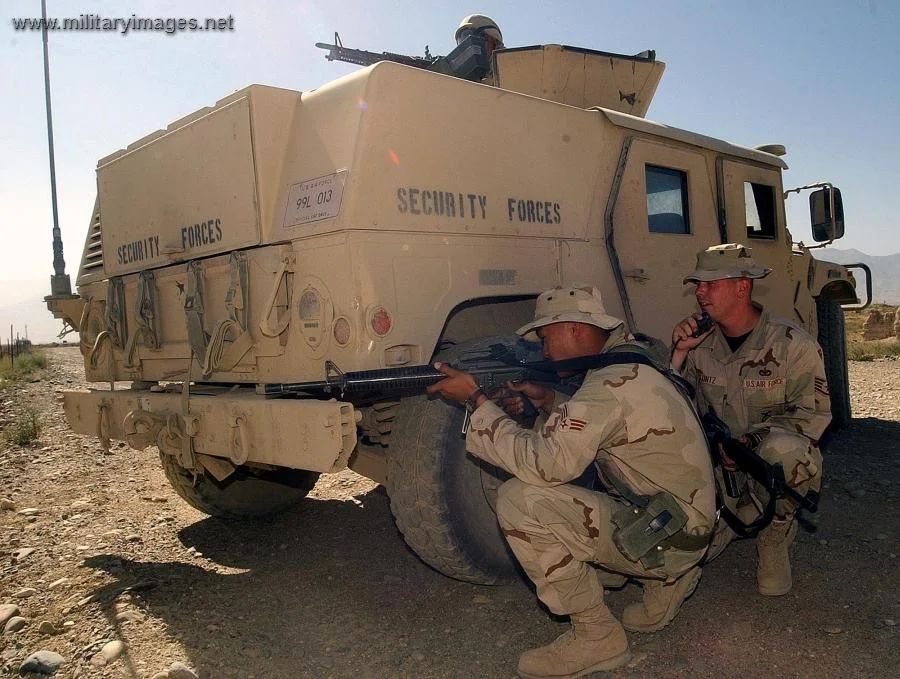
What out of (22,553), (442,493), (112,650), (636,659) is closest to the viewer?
(636,659)

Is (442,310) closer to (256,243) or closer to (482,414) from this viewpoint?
(482,414)

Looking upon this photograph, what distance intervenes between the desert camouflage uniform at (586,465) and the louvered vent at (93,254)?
3.00 metres

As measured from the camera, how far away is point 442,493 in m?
3.14

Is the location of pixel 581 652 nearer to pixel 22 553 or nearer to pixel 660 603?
pixel 660 603

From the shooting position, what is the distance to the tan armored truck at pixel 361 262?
3.11m

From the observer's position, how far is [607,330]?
2.86m

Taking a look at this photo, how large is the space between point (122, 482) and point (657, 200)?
4573mm

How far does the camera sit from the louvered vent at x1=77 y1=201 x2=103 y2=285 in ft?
15.4

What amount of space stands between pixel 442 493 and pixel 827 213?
14.0 ft

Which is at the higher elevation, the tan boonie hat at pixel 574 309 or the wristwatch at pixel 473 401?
the tan boonie hat at pixel 574 309

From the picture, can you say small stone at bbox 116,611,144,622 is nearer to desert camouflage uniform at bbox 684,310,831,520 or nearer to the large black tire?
desert camouflage uniform at bbox 684,310,831,520

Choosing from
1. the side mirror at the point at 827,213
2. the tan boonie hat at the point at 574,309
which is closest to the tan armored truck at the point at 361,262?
the tan boonie hat at the point at 574,309

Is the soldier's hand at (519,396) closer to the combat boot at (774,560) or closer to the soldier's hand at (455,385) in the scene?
the soldier's hand at (455,385)

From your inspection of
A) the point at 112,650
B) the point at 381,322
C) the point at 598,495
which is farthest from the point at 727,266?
the point at 112,650
